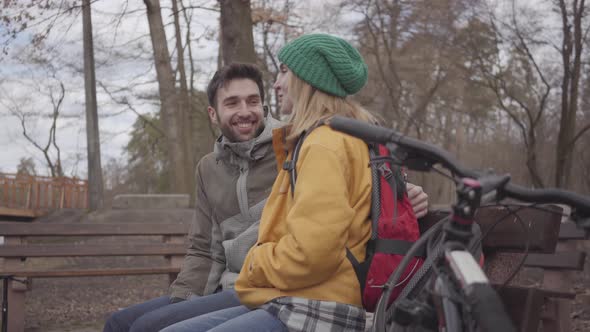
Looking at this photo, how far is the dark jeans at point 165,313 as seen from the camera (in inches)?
118

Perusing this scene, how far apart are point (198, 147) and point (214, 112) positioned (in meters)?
22.6

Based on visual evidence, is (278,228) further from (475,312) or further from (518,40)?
(518,40)

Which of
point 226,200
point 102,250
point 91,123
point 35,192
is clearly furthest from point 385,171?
point 35,192

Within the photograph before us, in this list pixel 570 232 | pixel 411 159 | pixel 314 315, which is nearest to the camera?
pixel 411 159

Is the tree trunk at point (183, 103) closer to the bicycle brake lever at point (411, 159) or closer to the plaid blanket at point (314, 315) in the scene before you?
the plaid blanket at point (314, 315)

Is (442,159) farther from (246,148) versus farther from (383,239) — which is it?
(246,148)

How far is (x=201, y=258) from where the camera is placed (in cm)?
360

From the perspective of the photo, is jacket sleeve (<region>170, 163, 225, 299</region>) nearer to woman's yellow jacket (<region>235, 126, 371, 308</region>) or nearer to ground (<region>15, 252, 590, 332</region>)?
woman's yellow jacket (<region>235, 126, 371, 308</region>)

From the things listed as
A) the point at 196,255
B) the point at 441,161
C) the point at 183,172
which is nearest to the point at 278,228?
the point at 441,161

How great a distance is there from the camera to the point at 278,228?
7.68 ft

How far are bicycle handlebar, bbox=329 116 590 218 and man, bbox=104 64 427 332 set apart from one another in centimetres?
139

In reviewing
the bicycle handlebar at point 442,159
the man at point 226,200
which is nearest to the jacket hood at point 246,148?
the man at point 226,200

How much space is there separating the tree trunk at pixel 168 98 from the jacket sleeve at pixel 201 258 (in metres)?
10.6

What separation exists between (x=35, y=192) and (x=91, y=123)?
9.01 m
